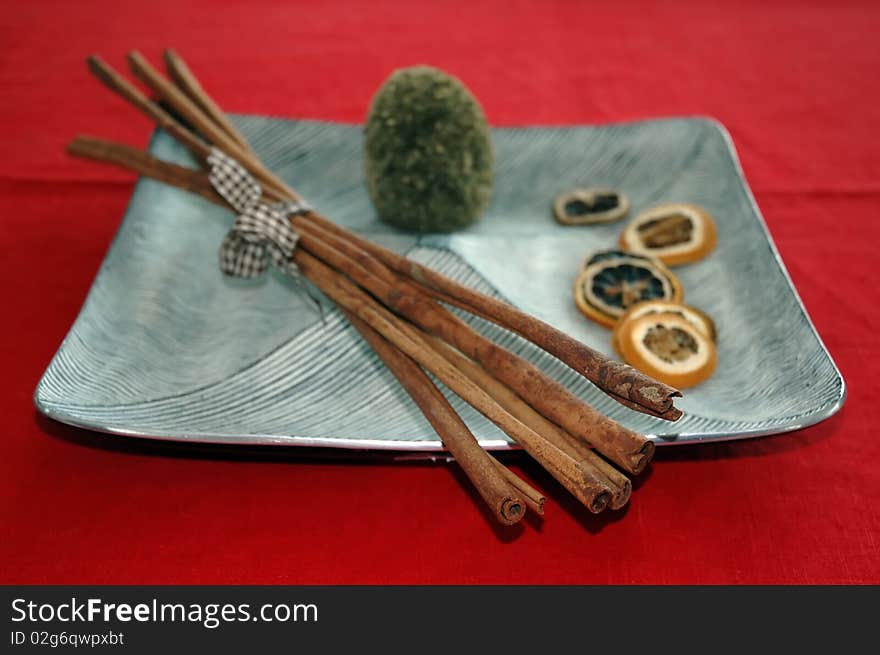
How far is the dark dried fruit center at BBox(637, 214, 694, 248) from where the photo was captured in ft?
3.67

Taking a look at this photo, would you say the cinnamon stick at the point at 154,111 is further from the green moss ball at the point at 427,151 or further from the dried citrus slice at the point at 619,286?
the dried citrus slice at the point at 619,286

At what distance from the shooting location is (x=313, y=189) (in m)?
1.28

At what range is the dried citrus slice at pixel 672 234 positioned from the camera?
1093mm

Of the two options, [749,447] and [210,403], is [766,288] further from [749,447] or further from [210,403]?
[210,403]

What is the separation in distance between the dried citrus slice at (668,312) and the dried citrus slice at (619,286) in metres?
0.03

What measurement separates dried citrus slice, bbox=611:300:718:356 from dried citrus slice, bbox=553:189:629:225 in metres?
0.22

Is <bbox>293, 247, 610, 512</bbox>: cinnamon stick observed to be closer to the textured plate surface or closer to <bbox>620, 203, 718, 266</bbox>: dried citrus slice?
the textured plate surface

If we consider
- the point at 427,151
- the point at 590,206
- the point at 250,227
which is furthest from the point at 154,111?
the point at 590,206

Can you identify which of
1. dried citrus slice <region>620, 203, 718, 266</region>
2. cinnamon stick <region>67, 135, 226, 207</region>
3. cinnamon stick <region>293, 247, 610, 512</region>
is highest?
cinnamon stick <region>67, 135, 226, 207</region>

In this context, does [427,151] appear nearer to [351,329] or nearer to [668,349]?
[351,329]

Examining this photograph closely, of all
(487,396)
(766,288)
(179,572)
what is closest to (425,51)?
(766,288)

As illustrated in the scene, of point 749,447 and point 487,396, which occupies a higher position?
point 487,396

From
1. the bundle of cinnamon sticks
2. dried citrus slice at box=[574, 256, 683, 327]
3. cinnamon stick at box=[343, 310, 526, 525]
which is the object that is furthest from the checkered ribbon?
dried citrus slice at box=[574, 256, 683, 327]
